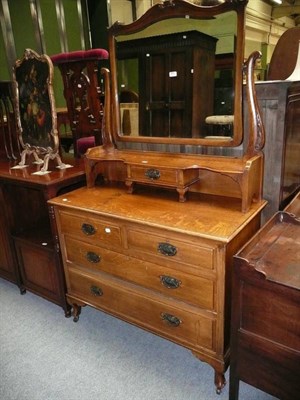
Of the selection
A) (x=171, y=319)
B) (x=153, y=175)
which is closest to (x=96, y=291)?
(x=171, y=319)

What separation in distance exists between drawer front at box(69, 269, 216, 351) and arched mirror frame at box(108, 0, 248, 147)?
0.83 meters

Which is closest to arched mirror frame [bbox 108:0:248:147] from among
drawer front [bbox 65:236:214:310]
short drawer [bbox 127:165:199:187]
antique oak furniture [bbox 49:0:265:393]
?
antique oak furniture [bbox 49:0:265:393]

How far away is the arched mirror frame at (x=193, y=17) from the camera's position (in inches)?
54.0

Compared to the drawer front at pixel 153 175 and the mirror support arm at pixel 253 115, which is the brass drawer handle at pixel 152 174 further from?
the mirror support arm at pixel 253 115

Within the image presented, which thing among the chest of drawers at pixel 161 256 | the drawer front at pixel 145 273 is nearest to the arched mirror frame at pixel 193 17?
the chest of drawers at pixel 161 256

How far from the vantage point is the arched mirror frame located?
1.37m

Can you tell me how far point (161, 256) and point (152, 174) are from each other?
42 cm

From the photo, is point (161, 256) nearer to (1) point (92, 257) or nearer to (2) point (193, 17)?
(1) point (92, 257)

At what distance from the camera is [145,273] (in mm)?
1517

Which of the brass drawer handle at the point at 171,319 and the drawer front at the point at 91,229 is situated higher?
the drawer front at the point at 91,229

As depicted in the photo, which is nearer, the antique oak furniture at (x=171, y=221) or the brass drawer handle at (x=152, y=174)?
the antique oak furniture at (x=171, y=221)

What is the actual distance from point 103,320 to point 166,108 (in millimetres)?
1394

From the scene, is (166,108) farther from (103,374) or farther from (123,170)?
(103,374)

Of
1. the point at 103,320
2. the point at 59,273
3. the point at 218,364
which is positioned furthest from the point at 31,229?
the point at 218,364
